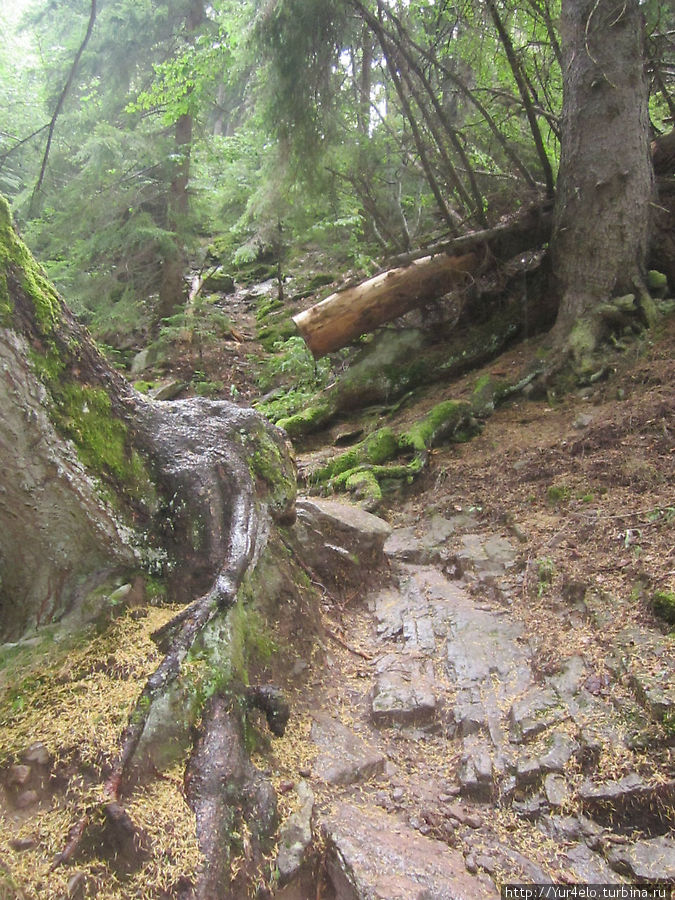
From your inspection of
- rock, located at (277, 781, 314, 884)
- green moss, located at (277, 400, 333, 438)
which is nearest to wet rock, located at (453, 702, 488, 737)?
rock, located at (277, 781, 314, 884)

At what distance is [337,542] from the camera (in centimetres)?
468

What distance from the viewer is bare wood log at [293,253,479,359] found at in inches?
296

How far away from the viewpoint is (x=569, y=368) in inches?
258

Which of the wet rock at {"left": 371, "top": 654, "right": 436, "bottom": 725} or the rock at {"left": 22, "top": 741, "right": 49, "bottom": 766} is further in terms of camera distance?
the wet rock at {"left": 371, "top": 654, "right": 436, "bottom": 725}

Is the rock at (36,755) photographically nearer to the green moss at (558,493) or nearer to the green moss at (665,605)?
the green moss at (665,605)

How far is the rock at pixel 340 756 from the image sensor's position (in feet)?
8.95

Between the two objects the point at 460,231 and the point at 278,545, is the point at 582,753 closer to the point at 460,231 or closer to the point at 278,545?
the point at 278,545

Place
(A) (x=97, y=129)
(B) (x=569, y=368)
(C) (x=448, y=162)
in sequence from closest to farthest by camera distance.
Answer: (B) (x=569, y=368) < (C) (x=448, y=162) < (A) (x=97, y=129)

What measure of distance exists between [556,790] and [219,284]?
52.6 feet

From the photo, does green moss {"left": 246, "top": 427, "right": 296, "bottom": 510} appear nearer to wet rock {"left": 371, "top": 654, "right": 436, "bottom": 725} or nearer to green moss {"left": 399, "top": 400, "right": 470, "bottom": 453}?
wet rock {"left": 371, "top": 654, "right": 436, "bottom": 725}

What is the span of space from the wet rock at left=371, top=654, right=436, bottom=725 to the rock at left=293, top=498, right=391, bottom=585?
0.99 metres

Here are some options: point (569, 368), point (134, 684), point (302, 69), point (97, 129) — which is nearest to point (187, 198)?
point (97, 129)

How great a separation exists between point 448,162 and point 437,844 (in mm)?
7327

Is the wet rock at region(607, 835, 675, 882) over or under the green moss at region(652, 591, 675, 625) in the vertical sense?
under
